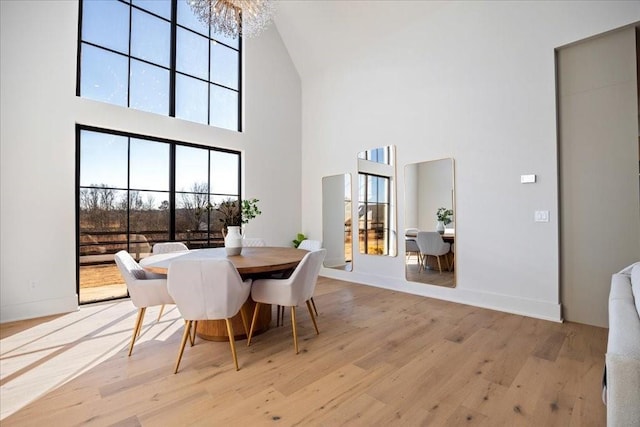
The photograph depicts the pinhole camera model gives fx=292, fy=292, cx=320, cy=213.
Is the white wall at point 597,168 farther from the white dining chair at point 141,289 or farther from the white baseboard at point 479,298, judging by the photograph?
the white dining chair at point 141,289

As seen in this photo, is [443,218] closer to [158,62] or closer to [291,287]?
[291,287]

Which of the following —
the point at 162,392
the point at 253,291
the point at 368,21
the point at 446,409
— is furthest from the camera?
the point at 368,21

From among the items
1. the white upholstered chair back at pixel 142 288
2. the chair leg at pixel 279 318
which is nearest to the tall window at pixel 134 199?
the white upholstered chair back at pixel 142 288

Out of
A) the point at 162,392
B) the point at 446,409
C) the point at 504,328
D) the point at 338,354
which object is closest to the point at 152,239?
the point at 162,392

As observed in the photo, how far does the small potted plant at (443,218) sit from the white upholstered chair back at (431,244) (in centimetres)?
9

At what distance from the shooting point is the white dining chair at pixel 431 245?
3953mm

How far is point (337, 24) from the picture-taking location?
4.75 metres

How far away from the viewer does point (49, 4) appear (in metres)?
3.34

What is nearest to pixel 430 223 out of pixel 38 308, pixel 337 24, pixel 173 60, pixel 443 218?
pixel 443 218

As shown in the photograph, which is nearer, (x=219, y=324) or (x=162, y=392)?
(x=162, y=392)

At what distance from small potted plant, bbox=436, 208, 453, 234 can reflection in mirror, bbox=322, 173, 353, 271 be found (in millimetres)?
1581

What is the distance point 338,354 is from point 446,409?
0.88 meters

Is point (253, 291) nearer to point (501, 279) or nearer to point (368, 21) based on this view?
point (501, 279)

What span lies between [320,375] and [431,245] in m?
2.65
